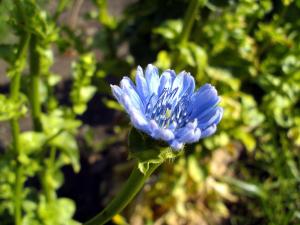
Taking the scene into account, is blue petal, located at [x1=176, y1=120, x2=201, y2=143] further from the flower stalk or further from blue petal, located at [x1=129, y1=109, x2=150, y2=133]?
the flower stalk

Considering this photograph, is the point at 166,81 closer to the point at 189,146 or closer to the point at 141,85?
the point at 141,85

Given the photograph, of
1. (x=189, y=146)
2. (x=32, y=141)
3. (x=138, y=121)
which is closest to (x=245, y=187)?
(x=189, y=146)

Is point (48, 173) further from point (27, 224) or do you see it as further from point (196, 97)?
point (196, 97)

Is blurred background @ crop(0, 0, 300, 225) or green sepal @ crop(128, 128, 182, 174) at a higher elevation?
green sepal @ crop(128, 128, 182, 174)

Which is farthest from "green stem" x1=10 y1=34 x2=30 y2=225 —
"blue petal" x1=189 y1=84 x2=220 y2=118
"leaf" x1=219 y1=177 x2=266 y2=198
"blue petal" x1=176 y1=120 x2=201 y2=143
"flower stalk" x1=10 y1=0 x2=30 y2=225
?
"leaf" x1=219 y1=177 x2=266 y2=198

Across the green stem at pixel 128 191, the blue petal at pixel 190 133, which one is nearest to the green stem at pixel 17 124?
the green stem at pixel 128 191
